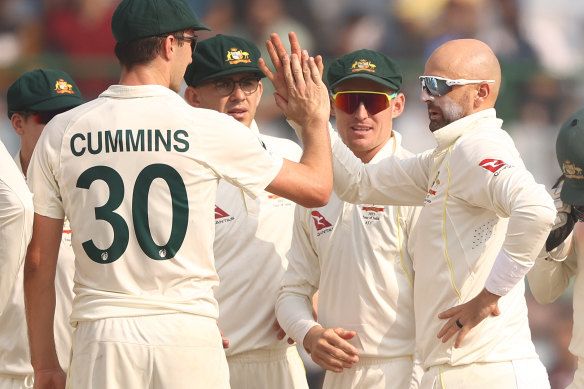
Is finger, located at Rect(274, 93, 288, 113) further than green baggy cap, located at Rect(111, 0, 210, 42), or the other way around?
finger, located at Rect(274, 93, 288, 113)

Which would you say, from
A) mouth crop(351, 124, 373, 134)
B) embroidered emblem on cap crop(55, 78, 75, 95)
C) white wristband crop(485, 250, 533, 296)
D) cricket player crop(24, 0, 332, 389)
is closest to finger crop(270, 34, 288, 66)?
cricket player crop(24, 0, 332, 389)

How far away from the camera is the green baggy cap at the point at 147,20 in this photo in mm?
3777

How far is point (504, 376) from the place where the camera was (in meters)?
4.20

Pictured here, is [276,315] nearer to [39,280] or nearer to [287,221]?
[287,221]

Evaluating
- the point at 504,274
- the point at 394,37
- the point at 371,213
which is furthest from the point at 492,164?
the point at 394,37

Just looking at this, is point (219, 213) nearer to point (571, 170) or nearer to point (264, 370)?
point (264, 370)

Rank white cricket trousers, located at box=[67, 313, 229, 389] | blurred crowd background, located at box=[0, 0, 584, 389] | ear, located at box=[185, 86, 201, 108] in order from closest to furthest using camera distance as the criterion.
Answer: white cricket trousers, located at box=[67, 313, 229, 389], ear, located at box=[185, 86, 201, 108], blurred crowd background, located at box=[0, 0, 584, 389]

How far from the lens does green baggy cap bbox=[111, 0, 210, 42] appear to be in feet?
12.4

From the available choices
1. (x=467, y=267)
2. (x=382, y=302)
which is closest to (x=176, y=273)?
(x=467, y=267)

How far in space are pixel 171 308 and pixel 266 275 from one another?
1.81 m

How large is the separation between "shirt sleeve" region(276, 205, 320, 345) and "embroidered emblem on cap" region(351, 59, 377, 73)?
0.85m

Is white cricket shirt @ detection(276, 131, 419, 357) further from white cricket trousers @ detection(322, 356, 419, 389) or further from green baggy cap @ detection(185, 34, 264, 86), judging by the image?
green baggy cap @ detection(185, 34, 264, 86)

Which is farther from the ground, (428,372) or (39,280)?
(39,280)

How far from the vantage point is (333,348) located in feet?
16.2
